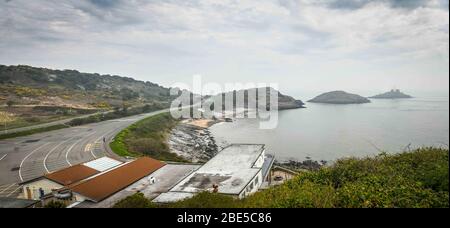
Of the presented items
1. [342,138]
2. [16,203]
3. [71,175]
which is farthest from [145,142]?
[342,138]

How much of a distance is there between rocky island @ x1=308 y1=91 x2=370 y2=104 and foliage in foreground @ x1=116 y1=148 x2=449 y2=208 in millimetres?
79013

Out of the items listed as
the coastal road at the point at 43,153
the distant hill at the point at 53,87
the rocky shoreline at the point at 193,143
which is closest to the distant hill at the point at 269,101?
the distant hill at the point at 53,87

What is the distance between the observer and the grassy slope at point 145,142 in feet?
66.1

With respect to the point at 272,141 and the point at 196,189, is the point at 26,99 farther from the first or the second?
the point at 272,141

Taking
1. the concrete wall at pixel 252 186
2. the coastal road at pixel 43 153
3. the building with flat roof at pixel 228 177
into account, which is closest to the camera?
the building with flat roof at pixel 228 177

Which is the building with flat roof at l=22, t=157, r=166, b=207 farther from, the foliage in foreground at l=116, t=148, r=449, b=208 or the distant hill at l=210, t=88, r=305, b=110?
the distant hill at l=210, t=88, r=305, b=110

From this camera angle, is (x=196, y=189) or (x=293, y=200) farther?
(x=196, y=189)

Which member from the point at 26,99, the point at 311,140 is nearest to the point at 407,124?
the point at 311,140

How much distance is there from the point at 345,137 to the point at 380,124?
10338 mm

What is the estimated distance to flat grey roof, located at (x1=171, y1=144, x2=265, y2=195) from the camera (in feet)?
33.1

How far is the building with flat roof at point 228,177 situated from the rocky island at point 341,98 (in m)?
73.7

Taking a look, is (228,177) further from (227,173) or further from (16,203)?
(16,203)

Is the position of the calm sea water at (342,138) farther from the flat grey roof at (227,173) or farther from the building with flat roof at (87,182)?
the building with flat roof at (87,182)
